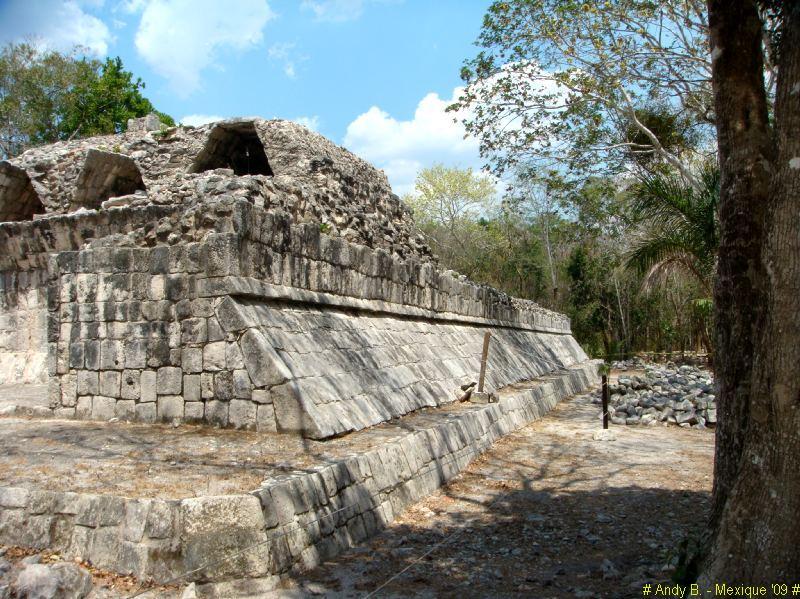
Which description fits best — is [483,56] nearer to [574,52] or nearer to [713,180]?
[574,52]

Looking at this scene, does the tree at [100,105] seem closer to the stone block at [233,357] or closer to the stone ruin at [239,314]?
the stone ruin at [239,314]

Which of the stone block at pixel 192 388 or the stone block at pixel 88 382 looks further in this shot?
the stone block at pixel 88 382

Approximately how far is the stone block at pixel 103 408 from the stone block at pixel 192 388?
826 millimetres

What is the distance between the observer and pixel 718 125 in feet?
11.0

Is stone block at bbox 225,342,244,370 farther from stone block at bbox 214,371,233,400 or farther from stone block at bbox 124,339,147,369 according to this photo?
stone block at bbox 124,339,147,369

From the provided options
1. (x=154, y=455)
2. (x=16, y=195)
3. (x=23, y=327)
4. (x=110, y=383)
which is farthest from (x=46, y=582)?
(x=16, y=195)

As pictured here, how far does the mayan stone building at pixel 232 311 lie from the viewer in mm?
5488

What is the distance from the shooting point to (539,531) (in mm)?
4855

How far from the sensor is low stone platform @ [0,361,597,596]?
340 cm

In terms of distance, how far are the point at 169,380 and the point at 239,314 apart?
2.92 ft

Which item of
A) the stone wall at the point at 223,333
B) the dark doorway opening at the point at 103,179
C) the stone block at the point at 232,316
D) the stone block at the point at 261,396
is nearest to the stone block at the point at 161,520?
the stone wall at the point at 223,333

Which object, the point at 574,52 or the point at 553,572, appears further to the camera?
the point at 574,52

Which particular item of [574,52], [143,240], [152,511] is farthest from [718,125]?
[574,52]

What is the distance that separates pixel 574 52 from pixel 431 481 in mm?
9765
